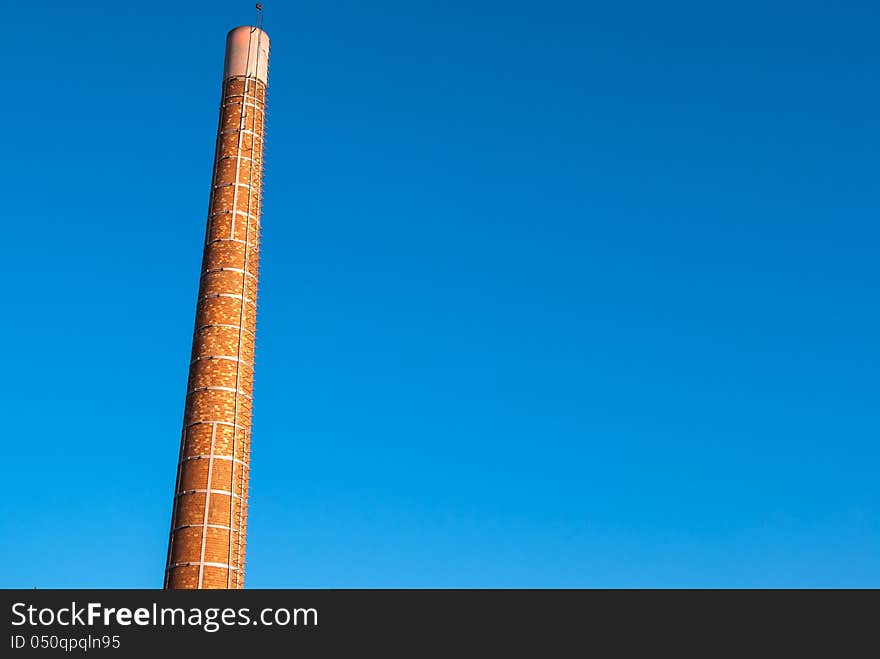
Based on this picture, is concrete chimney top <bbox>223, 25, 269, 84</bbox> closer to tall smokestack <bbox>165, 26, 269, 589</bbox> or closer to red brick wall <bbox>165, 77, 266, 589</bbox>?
tall smokestack <bbox>165, 26, 269, 589</bbox>

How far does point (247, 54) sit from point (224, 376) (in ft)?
50.4

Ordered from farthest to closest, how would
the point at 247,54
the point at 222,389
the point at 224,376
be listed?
1. the point at 247,54
2. the point at 224,376
3. the point at 222,389

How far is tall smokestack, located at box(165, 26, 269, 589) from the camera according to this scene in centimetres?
3525

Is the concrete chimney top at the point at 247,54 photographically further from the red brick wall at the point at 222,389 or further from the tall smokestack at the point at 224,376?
the red brick wall at the point at 222,389

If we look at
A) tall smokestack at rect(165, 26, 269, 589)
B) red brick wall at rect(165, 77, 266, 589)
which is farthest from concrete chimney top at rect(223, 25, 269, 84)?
red brick wall at rect(165, 77, 266, 589)

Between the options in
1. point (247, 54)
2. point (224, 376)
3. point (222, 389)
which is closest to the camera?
point (222, 389)

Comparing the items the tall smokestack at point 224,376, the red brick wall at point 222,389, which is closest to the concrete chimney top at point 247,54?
the tall smokestack at point 224,376

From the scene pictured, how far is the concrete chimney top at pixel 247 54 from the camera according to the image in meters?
44.3

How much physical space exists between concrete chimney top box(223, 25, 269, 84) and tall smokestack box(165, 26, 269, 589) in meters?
0.91

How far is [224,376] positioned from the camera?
122ft

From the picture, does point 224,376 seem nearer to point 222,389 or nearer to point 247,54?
point 222,389

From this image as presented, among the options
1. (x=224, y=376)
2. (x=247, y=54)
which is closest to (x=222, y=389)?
(x=224, y=376)
